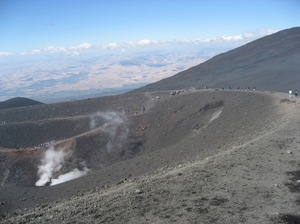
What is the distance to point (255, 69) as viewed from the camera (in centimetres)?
11062

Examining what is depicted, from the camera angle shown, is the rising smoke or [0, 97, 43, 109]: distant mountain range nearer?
the rising smoke

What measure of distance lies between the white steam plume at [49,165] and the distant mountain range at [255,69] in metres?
48.1

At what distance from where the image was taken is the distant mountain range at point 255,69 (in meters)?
88.6

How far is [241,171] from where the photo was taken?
67.0 feet

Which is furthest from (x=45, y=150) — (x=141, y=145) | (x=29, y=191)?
(x=29, y=191)

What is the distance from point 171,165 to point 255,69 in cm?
9069

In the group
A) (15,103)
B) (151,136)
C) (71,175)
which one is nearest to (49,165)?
(71,175)

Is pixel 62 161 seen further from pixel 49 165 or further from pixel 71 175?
pixel 71 175

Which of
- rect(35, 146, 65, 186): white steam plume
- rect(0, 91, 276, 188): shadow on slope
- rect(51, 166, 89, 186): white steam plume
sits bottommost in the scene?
rect(51, 166, 89, 186): white steam plume

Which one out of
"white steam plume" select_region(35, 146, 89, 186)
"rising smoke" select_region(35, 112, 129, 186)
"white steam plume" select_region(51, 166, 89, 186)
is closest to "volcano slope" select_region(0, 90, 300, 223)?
"rising smoke" select_region(35, 112, 129, 186)

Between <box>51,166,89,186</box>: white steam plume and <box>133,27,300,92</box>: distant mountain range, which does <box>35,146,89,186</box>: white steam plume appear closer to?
<box>51,166,89,186</box>: white steam plume

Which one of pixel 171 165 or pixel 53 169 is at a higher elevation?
pixel 171 165

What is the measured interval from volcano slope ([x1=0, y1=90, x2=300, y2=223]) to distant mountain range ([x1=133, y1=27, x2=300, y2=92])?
99.1ft

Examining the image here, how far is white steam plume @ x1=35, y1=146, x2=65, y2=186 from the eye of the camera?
4753 cm
